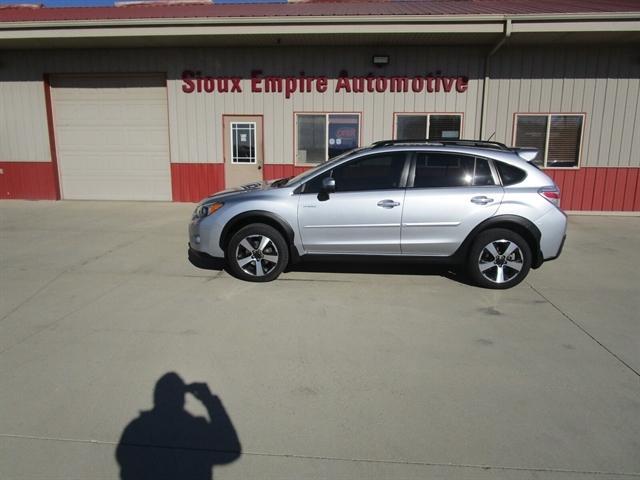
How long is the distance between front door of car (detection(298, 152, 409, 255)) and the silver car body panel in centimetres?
1

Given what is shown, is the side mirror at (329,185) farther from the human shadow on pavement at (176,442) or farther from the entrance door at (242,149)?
the entrance door at (242,149)

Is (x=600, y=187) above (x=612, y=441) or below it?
above

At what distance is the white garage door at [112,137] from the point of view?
11.5 meters

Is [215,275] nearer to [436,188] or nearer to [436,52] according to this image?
[436,188]

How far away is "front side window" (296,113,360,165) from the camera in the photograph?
10844mm

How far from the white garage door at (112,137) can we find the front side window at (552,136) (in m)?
8.38

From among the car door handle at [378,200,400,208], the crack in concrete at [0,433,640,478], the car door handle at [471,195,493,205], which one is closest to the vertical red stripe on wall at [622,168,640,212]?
the car door handle at [471,195,493,205]

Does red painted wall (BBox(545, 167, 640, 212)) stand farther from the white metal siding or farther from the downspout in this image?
the downspout

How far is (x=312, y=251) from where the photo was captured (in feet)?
18.1

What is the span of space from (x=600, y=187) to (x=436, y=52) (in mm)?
4723

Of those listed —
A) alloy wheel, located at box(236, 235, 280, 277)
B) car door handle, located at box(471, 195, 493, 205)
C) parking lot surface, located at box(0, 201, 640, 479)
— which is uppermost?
car door handle, located at box(471, 195, 493, 205)

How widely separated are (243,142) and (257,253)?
6215mm

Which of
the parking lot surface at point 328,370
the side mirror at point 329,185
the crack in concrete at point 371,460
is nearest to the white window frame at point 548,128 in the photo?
the parking lot surface at point 328,370

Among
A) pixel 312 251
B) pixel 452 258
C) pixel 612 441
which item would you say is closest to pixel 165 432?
pixel 612 441
